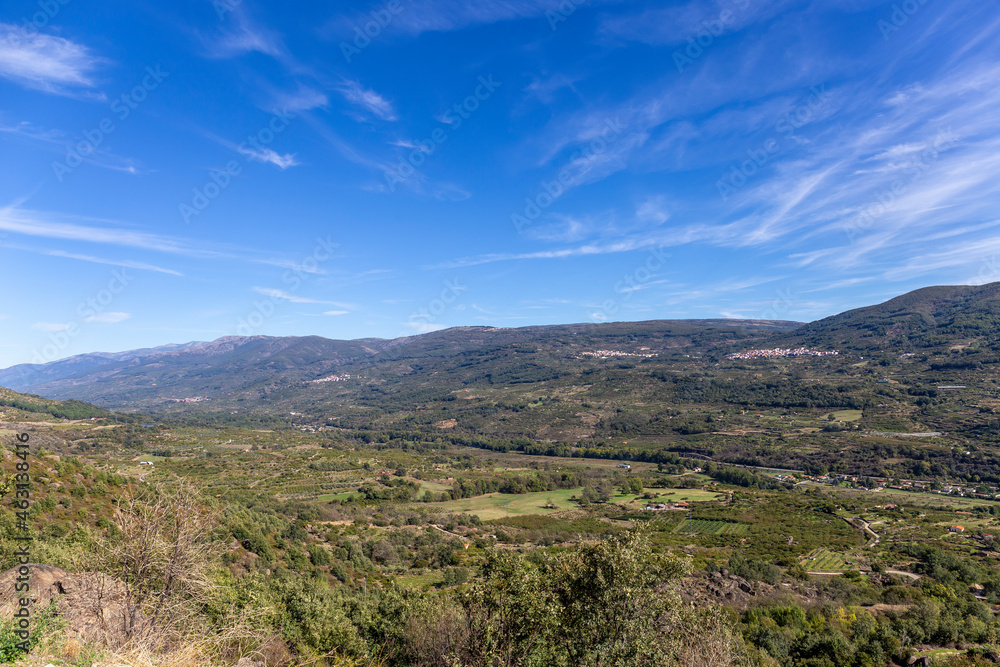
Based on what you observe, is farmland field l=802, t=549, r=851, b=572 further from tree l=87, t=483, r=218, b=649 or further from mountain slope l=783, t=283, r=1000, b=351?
mountain slope l=783, t=283, r=1000, b=351

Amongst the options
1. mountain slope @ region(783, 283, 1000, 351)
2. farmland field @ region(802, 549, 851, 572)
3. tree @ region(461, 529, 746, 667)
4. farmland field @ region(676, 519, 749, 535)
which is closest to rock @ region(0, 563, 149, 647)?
tree @ region(461, 529, 746, 667)

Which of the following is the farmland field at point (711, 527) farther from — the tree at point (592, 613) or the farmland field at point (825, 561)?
the tree at point (592, 613)

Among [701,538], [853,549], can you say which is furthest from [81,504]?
[853,549]

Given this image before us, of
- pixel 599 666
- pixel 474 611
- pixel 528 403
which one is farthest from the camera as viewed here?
pixel 528 403

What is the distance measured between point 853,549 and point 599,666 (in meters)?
57.9

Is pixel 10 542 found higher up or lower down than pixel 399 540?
higher up

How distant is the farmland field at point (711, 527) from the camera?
203 feet

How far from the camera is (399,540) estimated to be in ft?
170

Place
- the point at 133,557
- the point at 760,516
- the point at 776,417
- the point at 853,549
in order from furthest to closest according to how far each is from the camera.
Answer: the point at 776,417 < the point at 760,516 < the point at 853,549 < the point at 133,557

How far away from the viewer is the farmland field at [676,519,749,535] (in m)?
61.9

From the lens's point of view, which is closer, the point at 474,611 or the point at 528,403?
the point at 474,611

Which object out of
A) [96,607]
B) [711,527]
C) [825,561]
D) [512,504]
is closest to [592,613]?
[96,607]

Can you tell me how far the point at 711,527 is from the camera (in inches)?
2574

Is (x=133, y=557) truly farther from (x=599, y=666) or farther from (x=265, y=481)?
(x=265, y=481)
